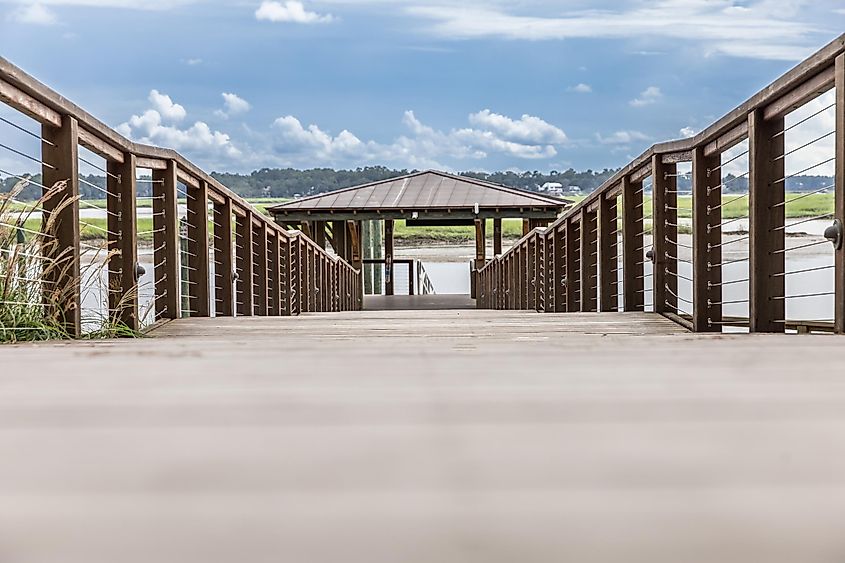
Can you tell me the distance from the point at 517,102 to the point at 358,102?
26.5m

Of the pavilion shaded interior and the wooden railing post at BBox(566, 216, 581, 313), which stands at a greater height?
the pavilion shaded interior

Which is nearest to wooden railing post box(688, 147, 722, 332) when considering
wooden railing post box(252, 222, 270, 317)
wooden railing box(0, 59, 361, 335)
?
wooden railing box(0, 59, 361, 335)

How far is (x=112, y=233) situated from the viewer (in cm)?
458

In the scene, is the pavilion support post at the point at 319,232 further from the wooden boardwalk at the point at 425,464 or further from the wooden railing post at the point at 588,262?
the wooden boardwalk at the point at 425,464

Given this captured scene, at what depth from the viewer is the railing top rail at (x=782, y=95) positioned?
114 inches

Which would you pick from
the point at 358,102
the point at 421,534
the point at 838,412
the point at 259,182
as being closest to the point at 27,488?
the point at 421,534

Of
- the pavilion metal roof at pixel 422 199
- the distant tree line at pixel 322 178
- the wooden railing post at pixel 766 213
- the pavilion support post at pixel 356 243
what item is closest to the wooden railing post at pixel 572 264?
the wooden railing post at pixel 766 213

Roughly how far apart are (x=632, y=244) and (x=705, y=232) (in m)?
1.36

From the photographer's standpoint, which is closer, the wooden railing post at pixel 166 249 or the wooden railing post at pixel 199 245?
the wooden railing post at pixel 166 249

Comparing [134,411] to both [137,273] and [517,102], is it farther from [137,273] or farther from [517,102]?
[517,102]

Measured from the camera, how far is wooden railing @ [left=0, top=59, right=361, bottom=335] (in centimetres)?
360

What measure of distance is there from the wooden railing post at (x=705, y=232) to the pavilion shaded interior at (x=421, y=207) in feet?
47.7

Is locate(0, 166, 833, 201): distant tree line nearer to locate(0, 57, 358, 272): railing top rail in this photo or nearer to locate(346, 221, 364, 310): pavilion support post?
locate(346, 221, 364, 310): pavilion support post

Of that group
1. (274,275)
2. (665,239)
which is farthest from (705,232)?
(274,275)
